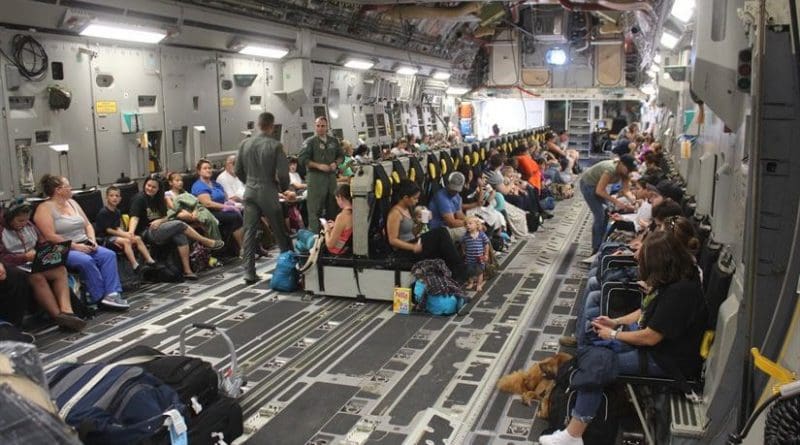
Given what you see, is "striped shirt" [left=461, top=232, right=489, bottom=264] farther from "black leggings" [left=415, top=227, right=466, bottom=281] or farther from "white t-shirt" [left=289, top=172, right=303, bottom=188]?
"white t-shirt" [left=289, top=172, right=303, bottom=188]

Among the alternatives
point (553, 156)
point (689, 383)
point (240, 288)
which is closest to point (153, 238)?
point (240, 288)

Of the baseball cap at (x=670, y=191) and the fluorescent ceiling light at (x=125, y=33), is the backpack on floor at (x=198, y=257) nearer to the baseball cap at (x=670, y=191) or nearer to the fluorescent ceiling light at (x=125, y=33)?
→ the fluorescent ceiling light at (x=125, y=33)

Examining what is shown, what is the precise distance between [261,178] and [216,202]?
1699 mm

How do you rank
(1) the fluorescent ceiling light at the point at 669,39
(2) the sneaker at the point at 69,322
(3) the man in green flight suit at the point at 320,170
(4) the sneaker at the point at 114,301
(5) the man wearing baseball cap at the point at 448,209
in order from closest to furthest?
(2) the sneaker at the point at 69,322, (4) the sneaker at the point at 114,301, (5) the man wearing baseball cap at the point at 448,209, (3) the man in green flight suit at the point at 320,170, (1) the fluorescent ceiling light at the point at 669,39

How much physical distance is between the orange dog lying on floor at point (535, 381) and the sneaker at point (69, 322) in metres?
4.13

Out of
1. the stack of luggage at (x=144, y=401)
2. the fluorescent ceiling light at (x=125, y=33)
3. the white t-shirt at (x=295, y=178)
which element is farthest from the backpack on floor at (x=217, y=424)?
the white t-shirt at (x=295, y=178)

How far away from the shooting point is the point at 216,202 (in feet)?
32.0

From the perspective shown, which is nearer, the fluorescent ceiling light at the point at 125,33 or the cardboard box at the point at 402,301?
the cardboard box at the point at 402,301

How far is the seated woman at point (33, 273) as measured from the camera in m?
6.76

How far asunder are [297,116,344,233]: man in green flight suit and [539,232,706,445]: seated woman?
5695 mm

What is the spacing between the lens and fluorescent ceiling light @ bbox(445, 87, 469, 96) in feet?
73.5

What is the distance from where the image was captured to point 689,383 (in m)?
4.11

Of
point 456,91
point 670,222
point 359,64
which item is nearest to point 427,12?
point 359,64

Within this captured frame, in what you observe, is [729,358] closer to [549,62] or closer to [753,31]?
[753,31]
